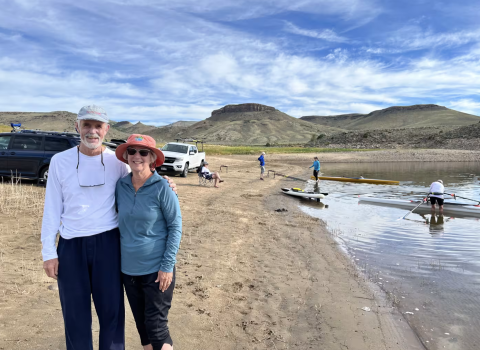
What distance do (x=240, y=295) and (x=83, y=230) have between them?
289cm

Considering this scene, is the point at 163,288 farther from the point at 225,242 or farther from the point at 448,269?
the point at 448,269

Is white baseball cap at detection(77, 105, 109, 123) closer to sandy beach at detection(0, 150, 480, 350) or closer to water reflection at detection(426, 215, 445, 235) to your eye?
sandy beach at detection(0, 150, 480, 350)

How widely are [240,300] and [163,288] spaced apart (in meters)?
2.30

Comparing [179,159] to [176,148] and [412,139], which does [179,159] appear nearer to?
[176,148]

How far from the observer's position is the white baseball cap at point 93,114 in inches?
90.4

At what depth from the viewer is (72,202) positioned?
2283 millimetres

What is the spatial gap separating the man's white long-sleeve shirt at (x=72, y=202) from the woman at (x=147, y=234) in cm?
15

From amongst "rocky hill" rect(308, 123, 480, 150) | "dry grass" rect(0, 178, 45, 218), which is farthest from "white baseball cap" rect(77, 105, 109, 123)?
"rocky hill" rect(308, 123, 480, 150)

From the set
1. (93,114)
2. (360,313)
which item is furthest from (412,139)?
(93,114)

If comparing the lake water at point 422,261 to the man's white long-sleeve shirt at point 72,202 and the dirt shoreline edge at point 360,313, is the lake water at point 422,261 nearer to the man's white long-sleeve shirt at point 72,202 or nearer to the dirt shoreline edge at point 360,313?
the dirt shoreline edge at point 360,313

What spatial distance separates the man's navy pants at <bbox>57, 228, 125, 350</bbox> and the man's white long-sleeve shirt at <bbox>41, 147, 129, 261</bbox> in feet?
0.22

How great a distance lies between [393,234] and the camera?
30.0ft

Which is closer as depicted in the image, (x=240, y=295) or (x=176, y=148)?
(x=240, y=295)

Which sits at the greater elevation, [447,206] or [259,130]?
[259,130]
